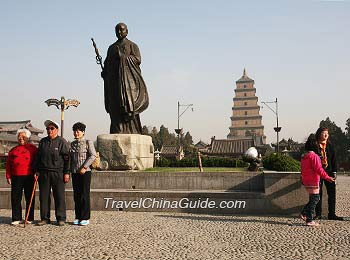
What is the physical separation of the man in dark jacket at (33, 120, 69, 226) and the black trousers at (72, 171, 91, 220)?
196 millimetres

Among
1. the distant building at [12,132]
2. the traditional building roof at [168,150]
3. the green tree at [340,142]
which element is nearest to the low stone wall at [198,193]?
the traditional building roof at [168,150]

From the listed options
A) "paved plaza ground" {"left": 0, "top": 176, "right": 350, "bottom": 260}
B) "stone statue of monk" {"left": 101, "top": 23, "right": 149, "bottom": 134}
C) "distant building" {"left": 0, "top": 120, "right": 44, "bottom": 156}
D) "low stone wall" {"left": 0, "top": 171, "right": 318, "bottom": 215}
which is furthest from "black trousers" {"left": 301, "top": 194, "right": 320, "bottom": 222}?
"distant building" {"left": 0, "top": 120, "right": 44, "bottom": 156}

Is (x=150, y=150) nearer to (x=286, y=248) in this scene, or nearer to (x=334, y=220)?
(x=334, y=220)

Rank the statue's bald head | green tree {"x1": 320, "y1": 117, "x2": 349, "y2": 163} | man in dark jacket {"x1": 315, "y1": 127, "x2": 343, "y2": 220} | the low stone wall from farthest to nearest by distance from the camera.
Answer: green tree {"x1": 320, "y1": 117, "x2": 349, "y2": 163} → the statue's bald head → the low stone wall → man in dark jacket {"x1": 315, "y1": 127, "x2": 343, "y2": 220}

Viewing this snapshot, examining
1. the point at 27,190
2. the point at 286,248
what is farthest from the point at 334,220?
the point at 27,190

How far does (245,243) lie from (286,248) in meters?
0.54

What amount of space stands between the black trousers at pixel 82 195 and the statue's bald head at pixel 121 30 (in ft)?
17.2

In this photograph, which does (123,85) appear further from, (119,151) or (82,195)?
(82,195)

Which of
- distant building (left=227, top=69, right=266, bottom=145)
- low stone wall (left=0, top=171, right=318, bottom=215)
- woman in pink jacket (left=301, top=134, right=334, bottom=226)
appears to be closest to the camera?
woman in pink jacket (left=301, top=134, right=334, bottom=226)

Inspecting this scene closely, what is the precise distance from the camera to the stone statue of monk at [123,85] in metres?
9.62

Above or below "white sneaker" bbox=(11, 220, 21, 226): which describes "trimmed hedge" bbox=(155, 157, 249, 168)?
above

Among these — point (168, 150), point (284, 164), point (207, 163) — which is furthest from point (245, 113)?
point (284, 164)

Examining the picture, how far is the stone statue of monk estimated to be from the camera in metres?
9.62

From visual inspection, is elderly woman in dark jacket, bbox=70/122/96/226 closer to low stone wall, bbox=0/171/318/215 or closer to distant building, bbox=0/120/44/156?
low stone wall, bbox=0/171/318/215
